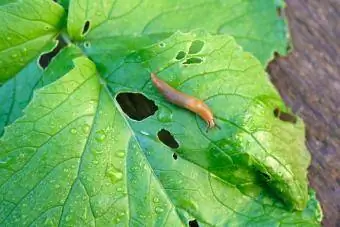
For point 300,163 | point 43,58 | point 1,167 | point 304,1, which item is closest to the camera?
point 1,167

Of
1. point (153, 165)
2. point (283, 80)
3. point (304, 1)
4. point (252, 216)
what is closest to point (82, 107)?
point (153, 165)

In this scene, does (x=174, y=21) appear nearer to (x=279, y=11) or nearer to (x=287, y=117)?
(x=279, y=11)

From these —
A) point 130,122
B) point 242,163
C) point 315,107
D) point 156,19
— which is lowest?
point 315,107

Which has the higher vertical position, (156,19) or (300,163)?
(156,19)

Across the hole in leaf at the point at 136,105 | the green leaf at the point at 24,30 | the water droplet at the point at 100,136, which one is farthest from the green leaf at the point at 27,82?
the water droplet at the point at 100,136

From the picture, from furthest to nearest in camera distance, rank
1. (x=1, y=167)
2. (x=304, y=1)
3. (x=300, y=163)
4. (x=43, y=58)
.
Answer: (x=304, y=1)
(x=43, y=58)
(x=300, y=163)
(x=1, y=167)

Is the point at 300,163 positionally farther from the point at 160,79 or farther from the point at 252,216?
the point at 160,79
